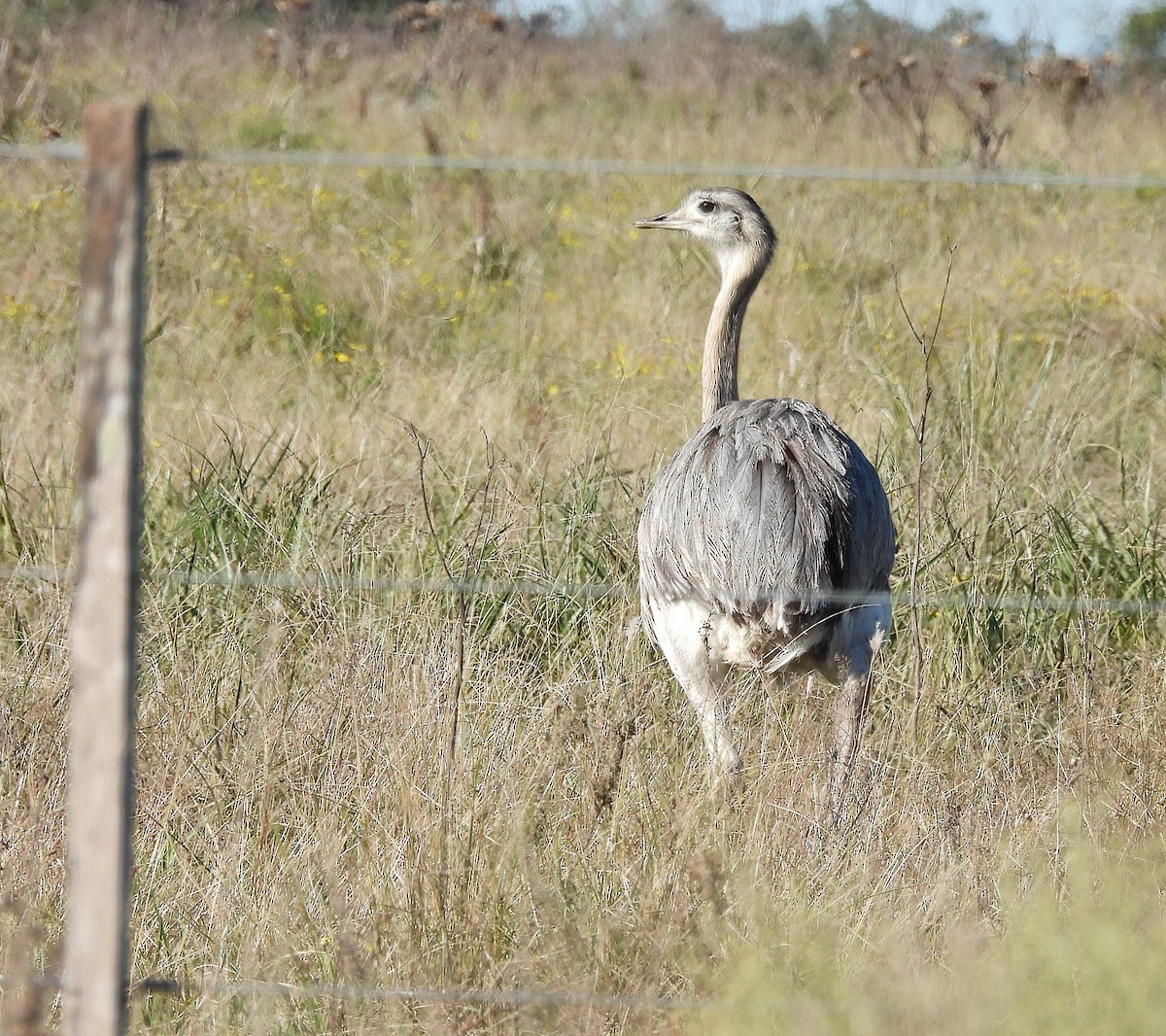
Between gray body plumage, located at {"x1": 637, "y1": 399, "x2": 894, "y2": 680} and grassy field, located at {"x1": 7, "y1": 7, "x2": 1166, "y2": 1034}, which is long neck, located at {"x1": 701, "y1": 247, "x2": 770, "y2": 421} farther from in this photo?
gray body plumage, located at {"x1": 637, "y1": 399, "x2": 894, "y2": 680}

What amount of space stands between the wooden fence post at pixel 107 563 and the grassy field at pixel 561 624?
20 cm

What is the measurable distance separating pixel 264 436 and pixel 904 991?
3.81 m

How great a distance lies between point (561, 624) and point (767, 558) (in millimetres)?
748

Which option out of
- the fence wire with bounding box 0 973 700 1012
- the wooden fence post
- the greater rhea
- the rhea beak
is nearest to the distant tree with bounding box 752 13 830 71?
the rhea beak

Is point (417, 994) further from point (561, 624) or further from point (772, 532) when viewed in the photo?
point (561, 624)

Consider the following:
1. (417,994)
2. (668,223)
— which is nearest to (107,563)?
(417,994)

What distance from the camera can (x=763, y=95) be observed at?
12531mm

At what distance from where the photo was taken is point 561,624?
14.5 ft

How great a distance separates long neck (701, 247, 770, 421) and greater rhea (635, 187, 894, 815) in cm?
73

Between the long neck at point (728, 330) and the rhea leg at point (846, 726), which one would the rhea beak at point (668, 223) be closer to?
the long neck at point (728, 330)

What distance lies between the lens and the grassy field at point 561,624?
2717 millimetres

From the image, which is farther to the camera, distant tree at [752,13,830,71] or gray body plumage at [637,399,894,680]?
distant tree at [752,13,830,71]

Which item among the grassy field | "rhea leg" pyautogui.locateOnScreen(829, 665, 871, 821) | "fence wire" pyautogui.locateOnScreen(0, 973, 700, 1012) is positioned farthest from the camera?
"rhea leg" pyautogui.locateOnScreen(829, 665, 871, 821)

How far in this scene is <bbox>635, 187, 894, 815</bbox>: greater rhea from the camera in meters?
3.86
